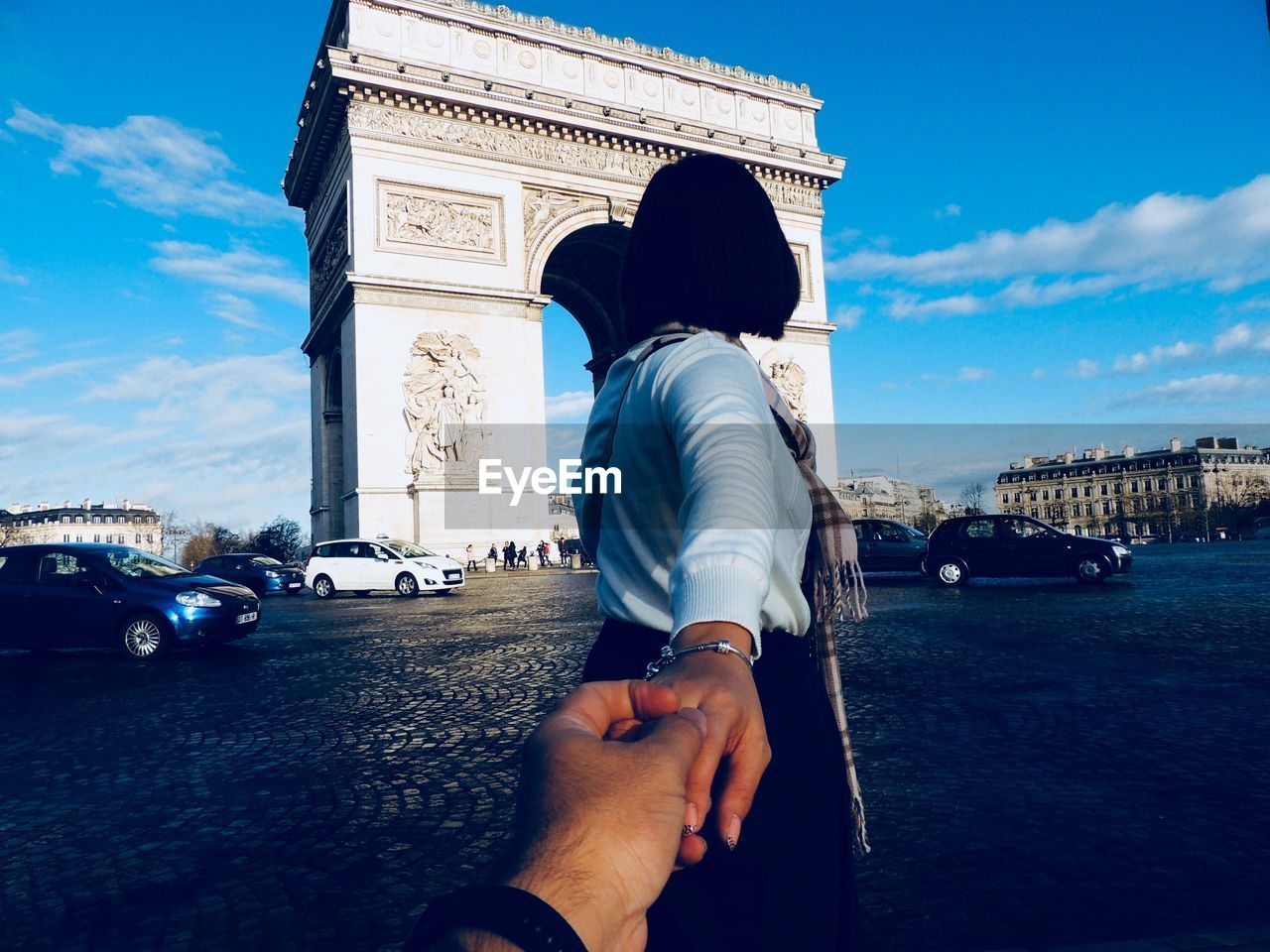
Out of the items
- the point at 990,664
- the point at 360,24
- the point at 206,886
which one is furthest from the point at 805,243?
the point at 206,886

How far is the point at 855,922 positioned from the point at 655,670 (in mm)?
645

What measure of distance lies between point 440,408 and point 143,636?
1323 cm

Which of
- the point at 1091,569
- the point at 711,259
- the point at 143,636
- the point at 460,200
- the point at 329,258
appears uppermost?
the point at 460,200

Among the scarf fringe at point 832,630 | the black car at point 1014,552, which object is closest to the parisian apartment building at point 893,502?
the black car at point 1014,552

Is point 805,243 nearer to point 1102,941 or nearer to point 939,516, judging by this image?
point 1102,941

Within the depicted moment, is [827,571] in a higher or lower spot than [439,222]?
lower

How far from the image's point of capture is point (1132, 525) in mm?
88125

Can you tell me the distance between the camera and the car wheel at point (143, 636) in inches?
390

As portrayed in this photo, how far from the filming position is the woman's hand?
0.65 meters

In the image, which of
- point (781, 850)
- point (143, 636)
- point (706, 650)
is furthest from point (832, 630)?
point (143, 636)

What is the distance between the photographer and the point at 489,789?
13.8 feet

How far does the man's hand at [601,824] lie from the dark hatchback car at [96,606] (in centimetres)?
1058

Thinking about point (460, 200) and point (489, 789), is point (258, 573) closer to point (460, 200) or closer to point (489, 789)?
point (460, 200)

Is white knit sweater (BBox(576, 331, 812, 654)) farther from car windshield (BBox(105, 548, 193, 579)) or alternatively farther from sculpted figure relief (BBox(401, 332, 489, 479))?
sculpted figure relief (BBox(401, 332, 489, 479))
